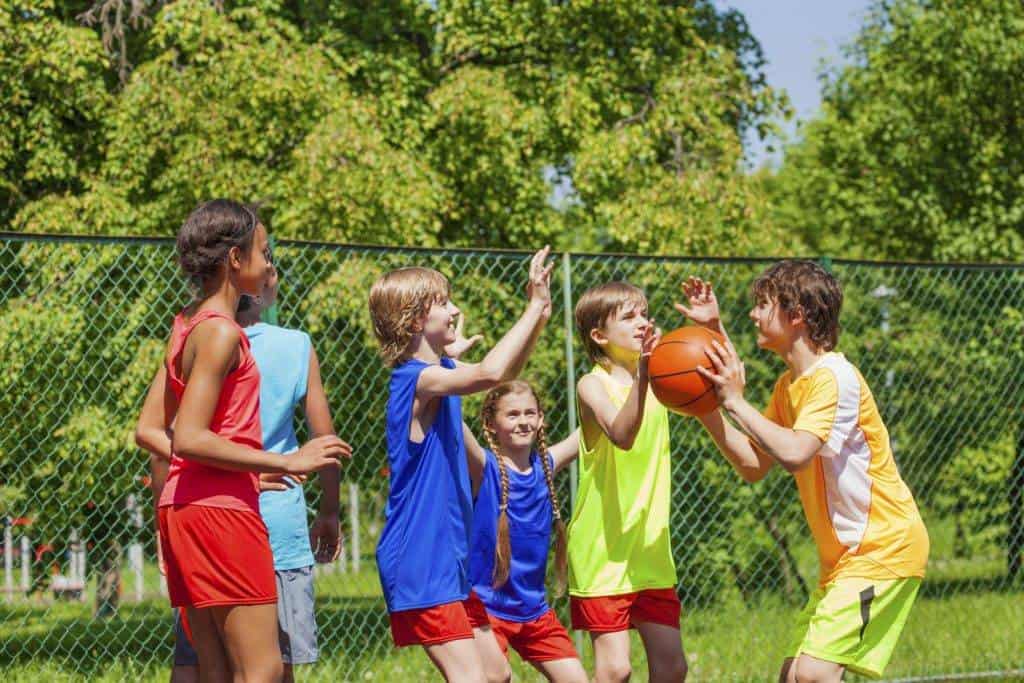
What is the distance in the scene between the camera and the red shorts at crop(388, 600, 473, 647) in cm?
412

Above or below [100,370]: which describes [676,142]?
above

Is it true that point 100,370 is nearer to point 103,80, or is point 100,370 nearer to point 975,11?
point 103,80

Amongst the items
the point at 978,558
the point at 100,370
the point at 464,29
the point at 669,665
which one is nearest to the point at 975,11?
the point at 464,29

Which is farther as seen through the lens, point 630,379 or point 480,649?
point 630,379

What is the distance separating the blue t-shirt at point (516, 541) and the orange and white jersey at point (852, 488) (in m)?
1.05

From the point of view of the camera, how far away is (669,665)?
4797 mm

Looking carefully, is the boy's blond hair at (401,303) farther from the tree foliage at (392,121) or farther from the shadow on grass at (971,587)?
the tree foliage at (392,121)

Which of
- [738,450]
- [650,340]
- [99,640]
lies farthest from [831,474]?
[99,640]

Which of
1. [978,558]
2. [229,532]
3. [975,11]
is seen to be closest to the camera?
[229,532]

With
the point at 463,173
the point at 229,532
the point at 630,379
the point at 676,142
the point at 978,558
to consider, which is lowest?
the point at 978,558

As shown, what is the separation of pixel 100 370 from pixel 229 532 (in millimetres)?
5783

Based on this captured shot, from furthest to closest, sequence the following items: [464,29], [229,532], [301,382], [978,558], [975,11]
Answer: [978,558]
[975,11]
[464,29]
[301,382]
[229,532]

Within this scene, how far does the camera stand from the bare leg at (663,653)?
15.7 feet

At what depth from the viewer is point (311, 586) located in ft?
15.4
